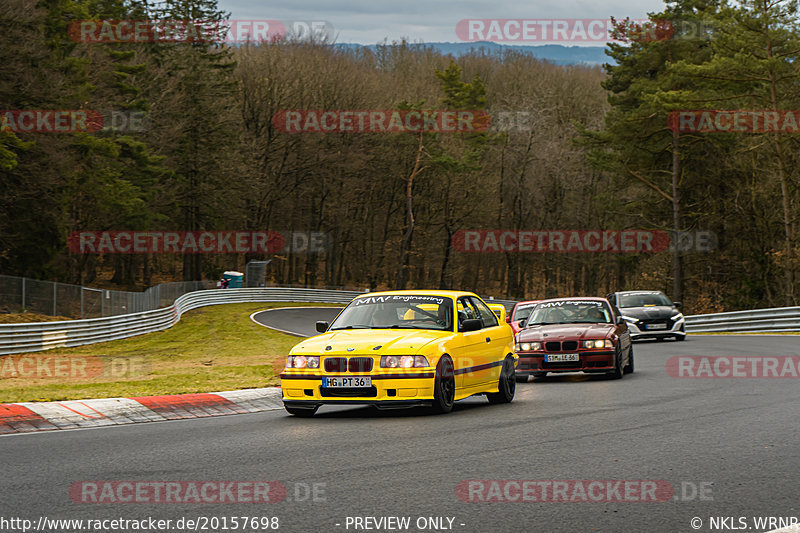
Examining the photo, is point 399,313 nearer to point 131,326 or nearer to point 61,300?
point 61,300

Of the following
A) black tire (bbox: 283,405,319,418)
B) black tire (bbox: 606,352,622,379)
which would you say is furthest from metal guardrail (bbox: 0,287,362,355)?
black tire (bbox: 283,405,319,418)

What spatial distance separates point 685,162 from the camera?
58.7m

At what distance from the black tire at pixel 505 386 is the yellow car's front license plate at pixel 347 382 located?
249 cm

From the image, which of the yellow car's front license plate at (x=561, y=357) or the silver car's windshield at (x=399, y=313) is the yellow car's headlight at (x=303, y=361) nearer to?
the silver car's windshield at (x=399, y=313)

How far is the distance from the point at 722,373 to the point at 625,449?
32.1 ft

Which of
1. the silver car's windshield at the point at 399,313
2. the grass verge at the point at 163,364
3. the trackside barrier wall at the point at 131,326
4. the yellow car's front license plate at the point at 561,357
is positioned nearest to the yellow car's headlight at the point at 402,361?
the silver car's windshield at the point at 399,313

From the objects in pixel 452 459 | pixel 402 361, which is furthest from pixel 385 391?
pixel 452 459

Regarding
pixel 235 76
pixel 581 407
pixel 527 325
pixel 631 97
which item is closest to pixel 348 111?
pixel 235 76

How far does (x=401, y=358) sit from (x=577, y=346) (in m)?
6.26

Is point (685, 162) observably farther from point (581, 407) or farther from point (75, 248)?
point (581, 407)

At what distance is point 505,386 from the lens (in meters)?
13.5

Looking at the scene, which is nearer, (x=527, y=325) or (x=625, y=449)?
(x=625, y=449)

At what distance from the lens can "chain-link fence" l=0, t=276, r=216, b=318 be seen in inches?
1265

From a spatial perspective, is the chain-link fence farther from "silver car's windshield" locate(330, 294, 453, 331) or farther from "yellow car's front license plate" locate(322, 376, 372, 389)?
"yellow car's front license plate" locate(322, 376, 372, 389)
